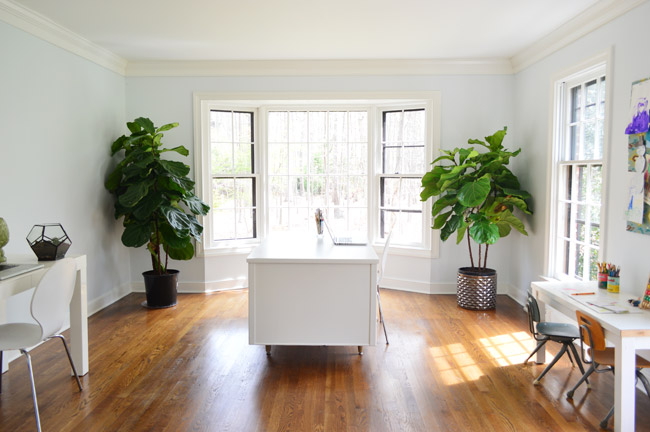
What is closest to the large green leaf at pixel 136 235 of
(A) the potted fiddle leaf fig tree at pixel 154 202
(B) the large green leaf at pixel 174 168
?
(A) the potted fiddle leaf fig tree at pixel 154 202

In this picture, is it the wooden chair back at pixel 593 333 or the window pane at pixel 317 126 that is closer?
the wooden chair back at pixel 593 333

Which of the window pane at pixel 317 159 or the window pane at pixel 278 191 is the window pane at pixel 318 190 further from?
the window pane at pixel 278 191

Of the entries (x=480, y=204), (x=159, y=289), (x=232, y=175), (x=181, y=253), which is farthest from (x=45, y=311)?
(x=480, y=204)

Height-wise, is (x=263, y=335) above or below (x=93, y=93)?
below

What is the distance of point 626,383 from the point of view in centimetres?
254

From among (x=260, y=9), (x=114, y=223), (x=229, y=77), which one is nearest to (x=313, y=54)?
(x=229, y=77)

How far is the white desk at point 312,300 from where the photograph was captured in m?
3.61

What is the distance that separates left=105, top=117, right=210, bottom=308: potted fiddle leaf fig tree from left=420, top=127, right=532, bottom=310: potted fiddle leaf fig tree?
255 cm

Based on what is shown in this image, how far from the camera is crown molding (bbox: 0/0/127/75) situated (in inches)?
147

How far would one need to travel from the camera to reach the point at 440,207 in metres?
5.18

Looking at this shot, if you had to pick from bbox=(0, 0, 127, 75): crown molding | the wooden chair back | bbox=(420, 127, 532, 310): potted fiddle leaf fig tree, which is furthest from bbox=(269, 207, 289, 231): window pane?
the wooden chair back

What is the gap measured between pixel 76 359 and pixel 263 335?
4.29 feet

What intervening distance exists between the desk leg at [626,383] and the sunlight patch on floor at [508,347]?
1.14m

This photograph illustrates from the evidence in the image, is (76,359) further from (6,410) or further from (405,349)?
(405,349)
